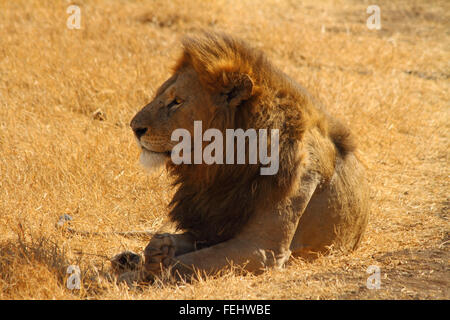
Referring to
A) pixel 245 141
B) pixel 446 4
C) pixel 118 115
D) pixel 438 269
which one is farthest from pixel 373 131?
pixel 446 4

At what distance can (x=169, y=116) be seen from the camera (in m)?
3.55

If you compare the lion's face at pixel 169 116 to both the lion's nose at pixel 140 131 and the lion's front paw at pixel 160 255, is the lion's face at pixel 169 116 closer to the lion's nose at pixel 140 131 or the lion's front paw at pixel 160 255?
the lion's nose at pixel 140 131

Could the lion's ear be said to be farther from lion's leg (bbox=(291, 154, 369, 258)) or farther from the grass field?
the grass field

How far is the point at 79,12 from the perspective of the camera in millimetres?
8930

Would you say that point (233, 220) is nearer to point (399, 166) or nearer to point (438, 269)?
point (438, 269)

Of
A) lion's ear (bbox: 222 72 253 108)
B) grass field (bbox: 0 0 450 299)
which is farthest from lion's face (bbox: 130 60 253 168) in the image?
grass field (bbox: 0 0 450 299)

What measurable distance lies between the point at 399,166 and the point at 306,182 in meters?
2.91

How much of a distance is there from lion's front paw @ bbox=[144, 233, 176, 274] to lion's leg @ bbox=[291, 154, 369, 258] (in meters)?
0.81

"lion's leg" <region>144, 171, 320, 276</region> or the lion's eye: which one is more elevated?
the lion's eye

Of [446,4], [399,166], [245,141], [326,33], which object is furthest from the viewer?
[446,4]

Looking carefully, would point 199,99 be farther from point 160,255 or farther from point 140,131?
point 160,255

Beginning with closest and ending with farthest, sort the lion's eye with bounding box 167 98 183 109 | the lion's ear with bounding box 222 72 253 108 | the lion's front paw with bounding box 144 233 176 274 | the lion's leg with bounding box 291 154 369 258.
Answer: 1. the lion's front paw with bounding box 144 233 176 274
2. the lion's ear with bounding box 222 72 253 108
3. the lion's eye with bounding box 167 98 183 109
4. the lion's leg with bounding box 291 154 369 258

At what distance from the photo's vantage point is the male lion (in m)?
3.47

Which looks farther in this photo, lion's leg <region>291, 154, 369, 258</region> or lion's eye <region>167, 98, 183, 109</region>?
lion's leg <region>291, 154, 369, 258</region>
